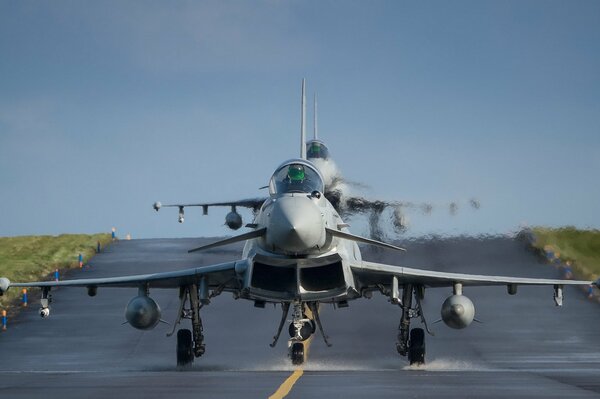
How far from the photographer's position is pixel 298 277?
76.1ft

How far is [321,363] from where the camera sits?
27078 mm

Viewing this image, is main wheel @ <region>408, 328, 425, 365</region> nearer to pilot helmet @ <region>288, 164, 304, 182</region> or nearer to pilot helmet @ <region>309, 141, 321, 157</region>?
pilot helmet @ <region>288, 164, 304, 182</region>

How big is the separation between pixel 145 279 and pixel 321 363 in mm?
4609

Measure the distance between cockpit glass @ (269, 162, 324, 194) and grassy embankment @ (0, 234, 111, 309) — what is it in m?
22.1

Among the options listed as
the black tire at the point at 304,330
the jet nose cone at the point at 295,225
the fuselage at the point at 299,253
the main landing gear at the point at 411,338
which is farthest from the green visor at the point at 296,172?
the main landing gear at the point at 411,338

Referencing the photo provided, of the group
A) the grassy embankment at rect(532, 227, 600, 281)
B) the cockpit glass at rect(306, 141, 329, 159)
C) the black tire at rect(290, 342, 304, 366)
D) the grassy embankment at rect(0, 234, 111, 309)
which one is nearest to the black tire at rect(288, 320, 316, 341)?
the black tire at rect(290, 342, 304, 366)

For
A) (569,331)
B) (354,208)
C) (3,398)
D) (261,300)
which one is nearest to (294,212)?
(261,300)

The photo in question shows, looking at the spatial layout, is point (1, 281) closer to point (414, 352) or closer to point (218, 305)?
point (414, 352)

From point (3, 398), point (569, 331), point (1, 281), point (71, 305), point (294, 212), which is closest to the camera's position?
point (3, 398)

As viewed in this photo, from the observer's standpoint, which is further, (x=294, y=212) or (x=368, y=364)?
(x=368, y=364)

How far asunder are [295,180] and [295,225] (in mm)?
2326

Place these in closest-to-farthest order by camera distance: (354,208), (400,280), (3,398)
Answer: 1. (3,398)
2. (400,280)
3. (354,208)

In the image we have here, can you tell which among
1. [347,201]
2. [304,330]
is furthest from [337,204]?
[304,330]

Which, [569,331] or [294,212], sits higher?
[294,212]
